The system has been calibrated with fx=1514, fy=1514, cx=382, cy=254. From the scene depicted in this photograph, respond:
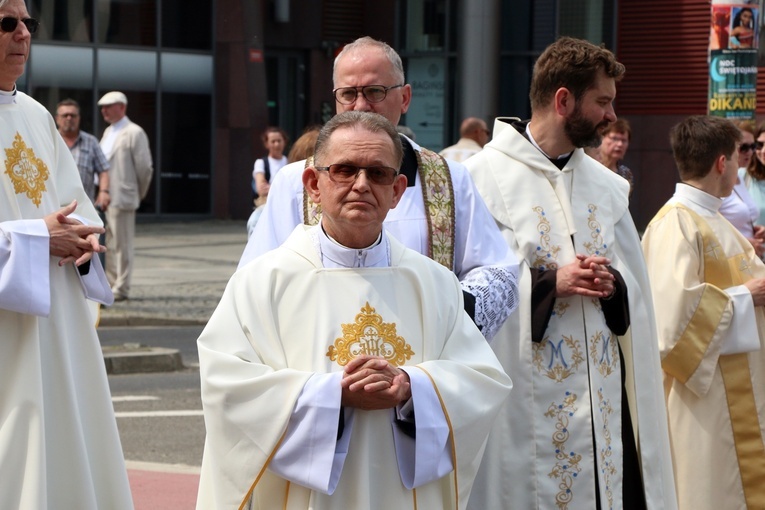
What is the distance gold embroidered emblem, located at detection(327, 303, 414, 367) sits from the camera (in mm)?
3922

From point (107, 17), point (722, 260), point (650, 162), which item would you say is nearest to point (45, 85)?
point (107, 17)

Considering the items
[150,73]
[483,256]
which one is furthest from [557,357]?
[150,73]

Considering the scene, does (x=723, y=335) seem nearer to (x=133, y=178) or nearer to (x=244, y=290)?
(x=244, y=290)

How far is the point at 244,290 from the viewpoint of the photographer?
3.96 metres

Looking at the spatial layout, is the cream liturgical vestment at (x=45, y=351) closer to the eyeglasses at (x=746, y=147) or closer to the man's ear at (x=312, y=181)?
the man's ear at (x=312, y=181)

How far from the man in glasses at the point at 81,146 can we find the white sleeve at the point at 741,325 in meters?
8.91

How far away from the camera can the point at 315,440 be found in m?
3.81

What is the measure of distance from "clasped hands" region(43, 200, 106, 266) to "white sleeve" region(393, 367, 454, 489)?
1.96 meters

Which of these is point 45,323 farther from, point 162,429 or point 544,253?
point 162,429

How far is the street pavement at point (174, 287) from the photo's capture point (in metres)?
7.77

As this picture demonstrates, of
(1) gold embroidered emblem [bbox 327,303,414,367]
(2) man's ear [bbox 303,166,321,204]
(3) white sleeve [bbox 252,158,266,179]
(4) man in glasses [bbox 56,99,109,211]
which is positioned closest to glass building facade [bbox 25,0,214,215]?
(3) white sleeve [bbox 252,158,266,179]

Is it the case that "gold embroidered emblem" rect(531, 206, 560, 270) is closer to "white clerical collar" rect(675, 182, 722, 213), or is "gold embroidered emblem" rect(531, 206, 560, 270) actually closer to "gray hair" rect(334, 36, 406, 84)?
"gray hair" rect(334, 36, 406, 84)

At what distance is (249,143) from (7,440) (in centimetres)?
2323

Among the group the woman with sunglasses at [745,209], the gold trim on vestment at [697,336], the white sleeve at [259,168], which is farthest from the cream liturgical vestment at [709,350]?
the white sleeve at [259,168]
